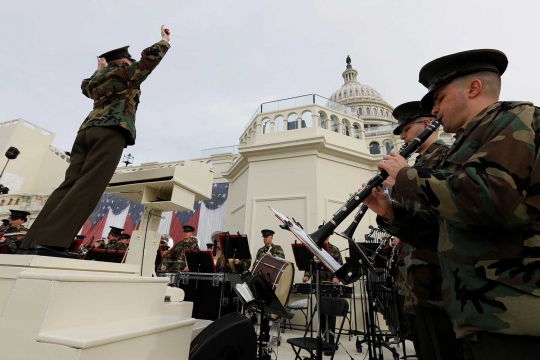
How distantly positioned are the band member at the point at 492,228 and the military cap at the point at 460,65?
13.2 inches

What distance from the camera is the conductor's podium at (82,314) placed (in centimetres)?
115

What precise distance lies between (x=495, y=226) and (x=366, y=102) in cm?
4992

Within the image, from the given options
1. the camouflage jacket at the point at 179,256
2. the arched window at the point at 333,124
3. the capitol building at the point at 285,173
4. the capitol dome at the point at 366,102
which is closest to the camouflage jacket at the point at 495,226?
the camouflage jacket at the point at 179,256

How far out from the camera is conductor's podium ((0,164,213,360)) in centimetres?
115

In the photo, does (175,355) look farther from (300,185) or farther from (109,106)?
(300,185)

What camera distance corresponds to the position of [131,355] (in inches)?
53.0

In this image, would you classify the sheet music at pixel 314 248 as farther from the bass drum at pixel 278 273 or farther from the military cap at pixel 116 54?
the military cap at pixel 116 54

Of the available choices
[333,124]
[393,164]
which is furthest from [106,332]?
[333,124]

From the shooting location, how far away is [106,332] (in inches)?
50.1

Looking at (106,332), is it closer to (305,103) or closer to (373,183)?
(373,183)

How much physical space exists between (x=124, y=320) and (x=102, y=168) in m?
1.07

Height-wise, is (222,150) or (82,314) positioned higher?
(222,150)

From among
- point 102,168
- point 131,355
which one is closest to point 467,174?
point 131,355

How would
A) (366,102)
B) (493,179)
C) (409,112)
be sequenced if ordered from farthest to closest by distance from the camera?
1. (366,102)
2. (409,112)
3. (493,179)
